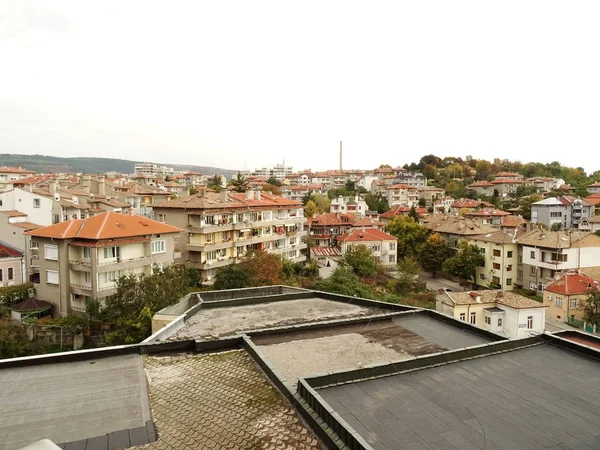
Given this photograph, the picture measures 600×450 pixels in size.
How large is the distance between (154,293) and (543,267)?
34988mm

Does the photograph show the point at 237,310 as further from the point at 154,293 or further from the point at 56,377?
the point at 154,293

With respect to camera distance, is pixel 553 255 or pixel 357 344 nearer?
pixel 357 344

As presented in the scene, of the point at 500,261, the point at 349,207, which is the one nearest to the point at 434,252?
the point at 500,261

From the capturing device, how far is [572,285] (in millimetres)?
35125

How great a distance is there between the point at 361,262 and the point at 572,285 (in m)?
17.6

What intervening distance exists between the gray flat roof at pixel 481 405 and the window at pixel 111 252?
21.8 metres

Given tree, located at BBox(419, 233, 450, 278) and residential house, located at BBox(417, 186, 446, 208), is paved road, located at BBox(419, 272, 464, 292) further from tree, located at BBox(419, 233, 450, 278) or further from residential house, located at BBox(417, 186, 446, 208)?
residential house, located at BBox(417, 186, 446, 208)

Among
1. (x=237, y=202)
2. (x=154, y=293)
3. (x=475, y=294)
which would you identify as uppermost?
(x=237, y=202)

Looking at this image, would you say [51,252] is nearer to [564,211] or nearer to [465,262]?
[465,262]

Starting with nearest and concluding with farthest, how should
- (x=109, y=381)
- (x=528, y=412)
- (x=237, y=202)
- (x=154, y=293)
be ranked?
(x=528, y=412) < (x=109, y=381) < (x=154, y=293) < (x=237, y=202)

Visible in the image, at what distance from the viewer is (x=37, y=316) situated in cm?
2589

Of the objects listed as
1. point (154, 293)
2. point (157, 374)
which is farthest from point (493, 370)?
point (154, 293)

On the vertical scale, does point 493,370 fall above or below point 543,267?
above

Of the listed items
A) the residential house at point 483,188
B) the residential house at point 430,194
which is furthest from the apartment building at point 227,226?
the residential house at point 483,188
